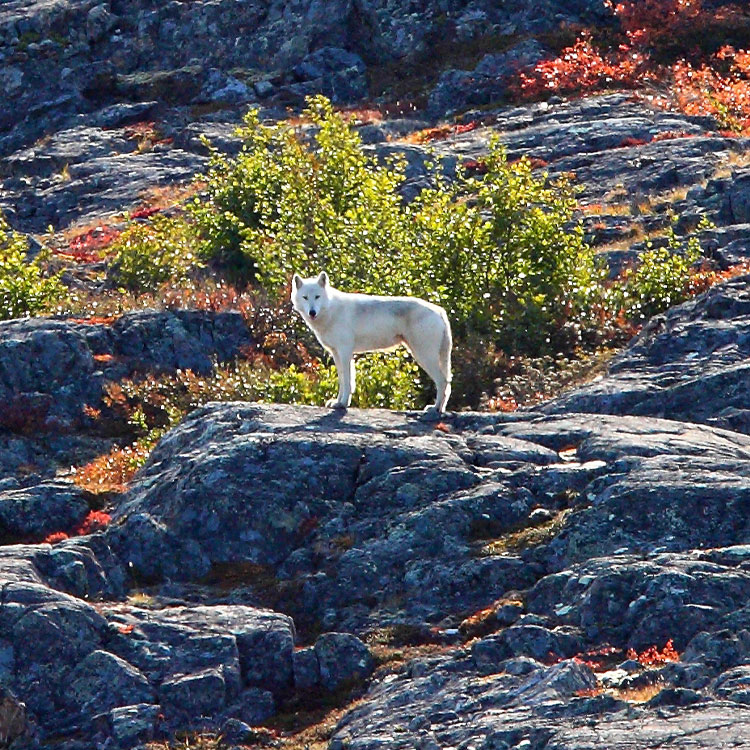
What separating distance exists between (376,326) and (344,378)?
80 centimetres

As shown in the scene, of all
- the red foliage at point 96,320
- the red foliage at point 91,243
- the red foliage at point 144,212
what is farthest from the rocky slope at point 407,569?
the red foliage at point 144,212

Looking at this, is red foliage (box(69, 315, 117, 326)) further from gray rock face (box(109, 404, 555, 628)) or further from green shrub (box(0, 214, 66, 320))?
gray rock face (box(109, 404, 555, 628))

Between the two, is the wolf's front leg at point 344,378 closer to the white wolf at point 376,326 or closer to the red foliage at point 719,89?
the white wolf at point 376,326

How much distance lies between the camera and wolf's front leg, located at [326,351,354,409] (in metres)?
17.2

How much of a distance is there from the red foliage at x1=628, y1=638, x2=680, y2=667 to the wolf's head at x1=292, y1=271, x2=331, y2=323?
22.9ft

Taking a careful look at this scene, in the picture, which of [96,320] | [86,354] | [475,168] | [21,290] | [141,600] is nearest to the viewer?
[141,600]

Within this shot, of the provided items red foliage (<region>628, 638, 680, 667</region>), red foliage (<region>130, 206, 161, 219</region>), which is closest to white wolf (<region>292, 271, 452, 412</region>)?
red foliage (<region>628, 638, 680, 667</region>)

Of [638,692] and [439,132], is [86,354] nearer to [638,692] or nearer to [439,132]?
[638,692]

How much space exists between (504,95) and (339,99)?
7062mm

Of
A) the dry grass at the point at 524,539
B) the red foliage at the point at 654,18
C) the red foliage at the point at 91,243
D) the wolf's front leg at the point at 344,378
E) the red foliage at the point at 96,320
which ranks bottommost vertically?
the red foliage at the point at 91,243

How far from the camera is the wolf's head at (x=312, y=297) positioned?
56.1ft

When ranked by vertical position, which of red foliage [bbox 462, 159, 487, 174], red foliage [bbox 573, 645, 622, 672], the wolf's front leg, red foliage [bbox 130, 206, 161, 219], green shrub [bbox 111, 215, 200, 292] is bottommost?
red foliage [bbox 130, 206, 161, 219]

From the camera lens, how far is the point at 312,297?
17391mm

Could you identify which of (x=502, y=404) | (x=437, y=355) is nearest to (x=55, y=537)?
(x=437, y=355)
